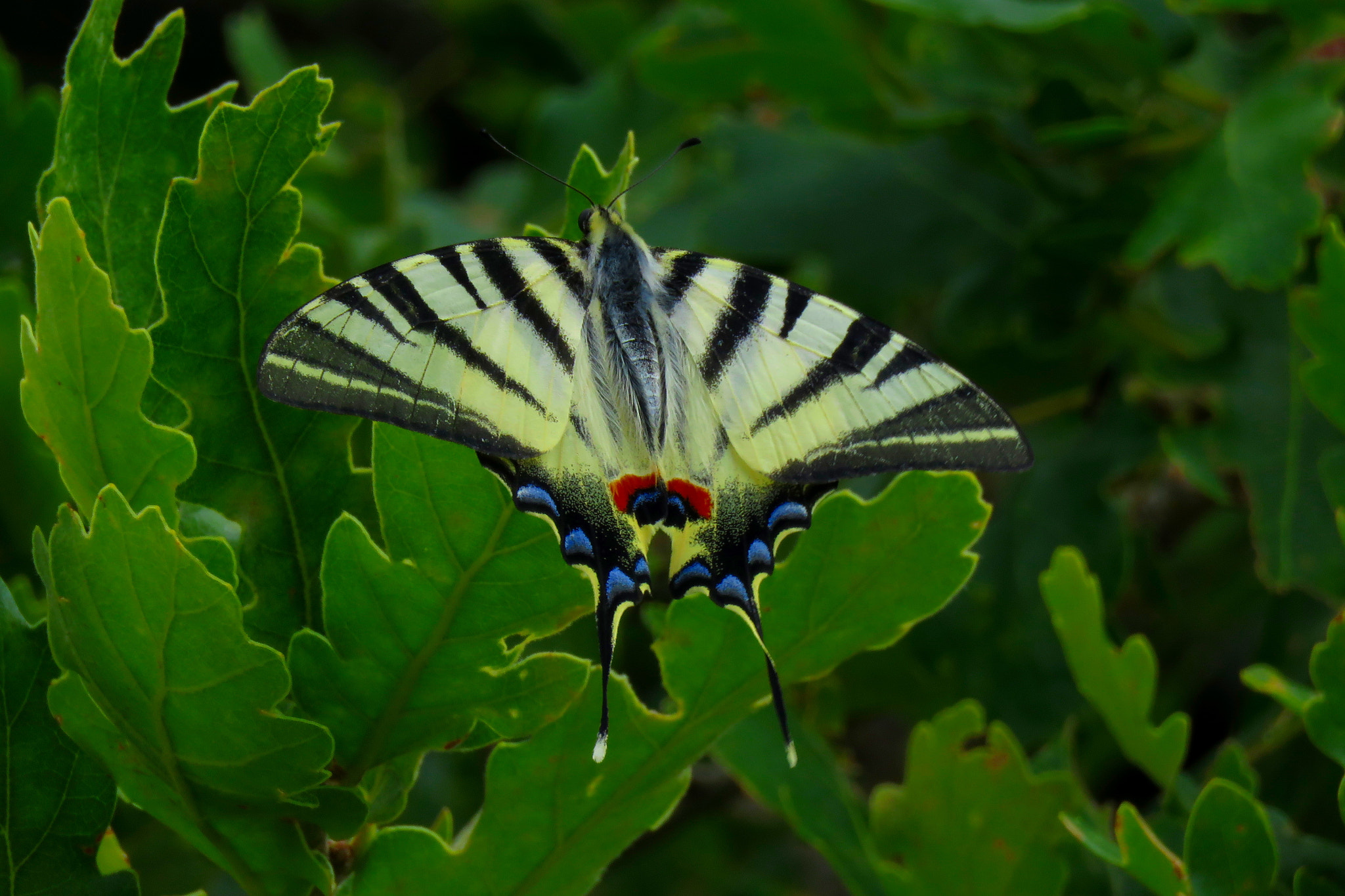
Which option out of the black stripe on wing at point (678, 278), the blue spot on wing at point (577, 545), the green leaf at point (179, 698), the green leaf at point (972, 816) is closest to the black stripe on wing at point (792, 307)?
the black stripe on wing at point (678, 278)

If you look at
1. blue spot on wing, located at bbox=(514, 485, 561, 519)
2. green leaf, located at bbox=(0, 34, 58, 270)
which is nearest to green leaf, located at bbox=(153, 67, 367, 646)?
blue spot on wing, located at bbox=(514, 485, 561, 519)

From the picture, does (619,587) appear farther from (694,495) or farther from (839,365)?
(839,365)

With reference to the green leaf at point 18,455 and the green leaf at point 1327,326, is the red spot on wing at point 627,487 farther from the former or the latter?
the green leaf at point 1327,326

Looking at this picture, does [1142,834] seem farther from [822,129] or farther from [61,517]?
[822,129]

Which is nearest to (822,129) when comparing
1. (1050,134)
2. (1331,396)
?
(1050,134)

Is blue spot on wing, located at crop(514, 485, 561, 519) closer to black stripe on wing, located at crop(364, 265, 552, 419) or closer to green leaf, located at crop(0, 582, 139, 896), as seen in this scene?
black stripe on wing, located at crop(364, 265, 552, 419)

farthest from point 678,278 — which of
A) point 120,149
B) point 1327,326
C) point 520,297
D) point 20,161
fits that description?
point 20,161
